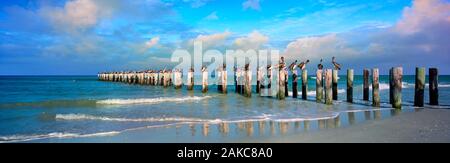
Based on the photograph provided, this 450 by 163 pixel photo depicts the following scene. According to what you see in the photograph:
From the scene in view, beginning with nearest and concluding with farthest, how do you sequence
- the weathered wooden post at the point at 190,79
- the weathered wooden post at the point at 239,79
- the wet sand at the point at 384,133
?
the wet sand at the point at 384,133 → the weathered wooden post at the point at 239,79 → the weathered wooden post at the point at 190,79

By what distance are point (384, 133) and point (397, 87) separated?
6446mm

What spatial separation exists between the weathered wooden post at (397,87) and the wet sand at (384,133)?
3497mm

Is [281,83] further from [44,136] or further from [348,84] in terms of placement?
[44,136]

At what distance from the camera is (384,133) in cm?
764

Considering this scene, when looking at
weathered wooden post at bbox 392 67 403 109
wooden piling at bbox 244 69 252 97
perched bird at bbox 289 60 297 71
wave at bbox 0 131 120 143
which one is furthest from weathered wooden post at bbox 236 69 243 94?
wave at bbox 0 131 120 143

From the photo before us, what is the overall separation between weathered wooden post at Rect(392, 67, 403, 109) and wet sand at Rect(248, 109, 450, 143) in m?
3.50

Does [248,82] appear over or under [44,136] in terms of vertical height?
over

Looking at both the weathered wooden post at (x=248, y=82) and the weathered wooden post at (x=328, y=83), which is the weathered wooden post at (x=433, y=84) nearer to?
the weathered wooden post at (x=328, y=83)

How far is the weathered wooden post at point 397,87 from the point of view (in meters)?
13.2

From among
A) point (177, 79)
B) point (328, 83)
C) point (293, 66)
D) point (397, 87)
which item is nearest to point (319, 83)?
point (328, 83)

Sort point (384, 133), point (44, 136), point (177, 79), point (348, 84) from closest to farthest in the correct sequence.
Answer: point (384, 133) → point (44, 136) → point (348, 84) → point (177, 79)

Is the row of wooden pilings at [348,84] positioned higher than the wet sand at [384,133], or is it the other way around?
the row of wooden pilings at [348,84]

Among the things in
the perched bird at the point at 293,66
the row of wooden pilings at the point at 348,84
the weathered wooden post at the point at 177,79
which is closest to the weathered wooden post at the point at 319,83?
the row of wooden pilings at the point at 348,84
